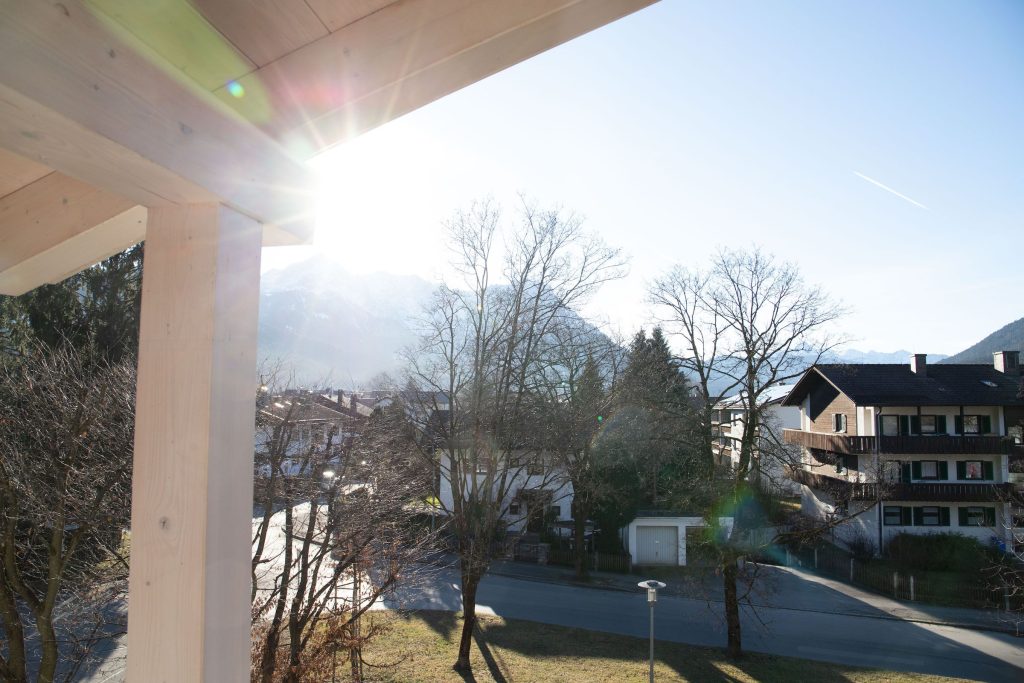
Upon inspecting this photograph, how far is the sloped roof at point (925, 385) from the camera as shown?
22.8 meters

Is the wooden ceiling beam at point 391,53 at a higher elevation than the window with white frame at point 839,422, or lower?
higher

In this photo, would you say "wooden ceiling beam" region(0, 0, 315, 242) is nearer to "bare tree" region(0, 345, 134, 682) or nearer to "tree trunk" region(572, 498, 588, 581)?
"bare tree" region(0, 345, 134, 682)

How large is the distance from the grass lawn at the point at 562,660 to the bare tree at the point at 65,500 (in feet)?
17.9

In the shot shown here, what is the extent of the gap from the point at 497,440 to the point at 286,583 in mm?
6847

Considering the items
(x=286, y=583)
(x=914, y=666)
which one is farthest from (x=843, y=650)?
(x=286, y=583)

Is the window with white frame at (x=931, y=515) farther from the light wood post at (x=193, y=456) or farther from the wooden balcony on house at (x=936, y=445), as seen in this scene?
the light wood post at (x=193, y=456)

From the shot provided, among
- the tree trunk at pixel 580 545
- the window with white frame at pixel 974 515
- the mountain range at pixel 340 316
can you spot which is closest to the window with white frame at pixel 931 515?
the window with white frame at pixel 974 515

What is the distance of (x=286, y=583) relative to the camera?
26.2ft

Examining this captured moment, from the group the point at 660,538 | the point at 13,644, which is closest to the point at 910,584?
the point at 660,538

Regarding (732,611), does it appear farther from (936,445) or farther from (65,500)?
(936,445)

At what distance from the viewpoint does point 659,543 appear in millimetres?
22812

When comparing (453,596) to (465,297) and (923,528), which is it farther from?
(923,528)

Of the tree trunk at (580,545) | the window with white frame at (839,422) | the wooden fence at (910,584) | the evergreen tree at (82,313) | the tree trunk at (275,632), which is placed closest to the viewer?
the tree trunk at (275,632)

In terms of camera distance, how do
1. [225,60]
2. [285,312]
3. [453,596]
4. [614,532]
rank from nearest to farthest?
[225,60], [453,596], [614,532], [285,312]
